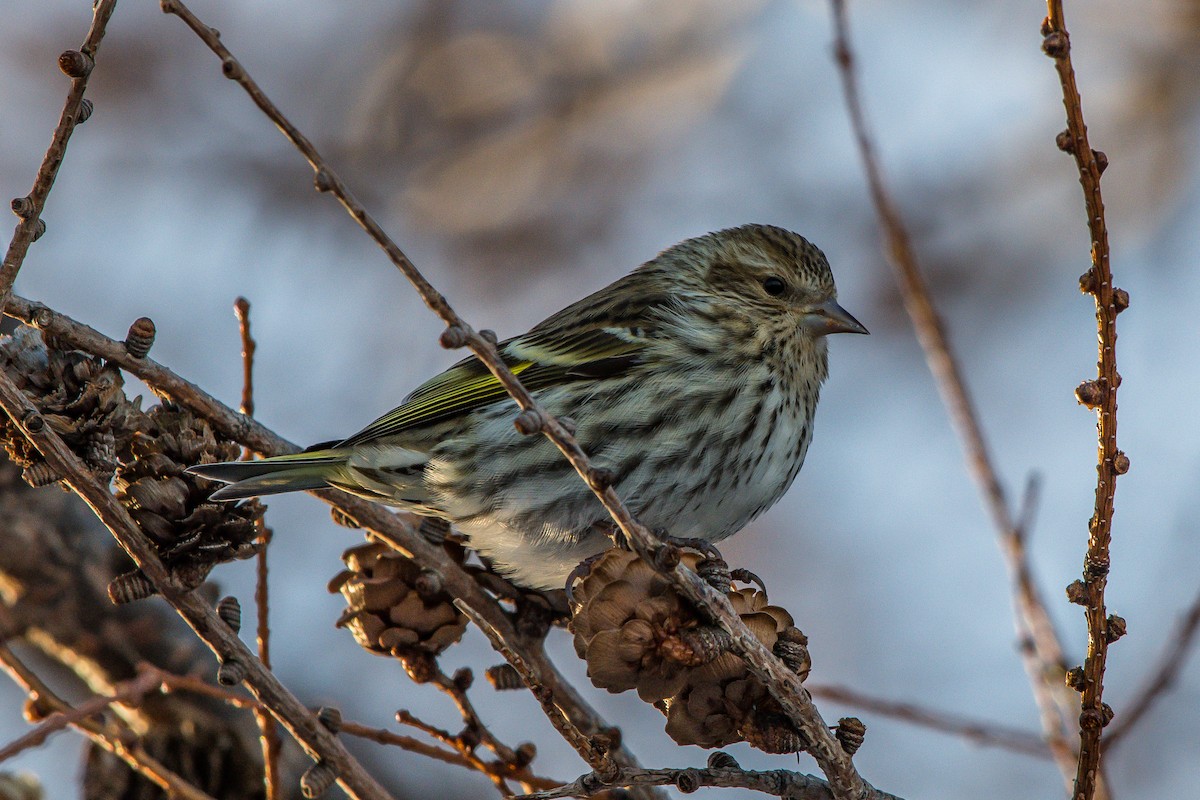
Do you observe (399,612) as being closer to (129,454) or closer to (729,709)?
(129,454)

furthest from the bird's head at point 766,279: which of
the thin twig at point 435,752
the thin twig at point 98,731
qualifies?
the thin twig at point 98,731

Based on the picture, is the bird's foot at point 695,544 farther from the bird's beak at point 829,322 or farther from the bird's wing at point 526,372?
the bird's beak at point 829,322

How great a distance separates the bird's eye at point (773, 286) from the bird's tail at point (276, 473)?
1.39 meters

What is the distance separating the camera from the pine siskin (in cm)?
298

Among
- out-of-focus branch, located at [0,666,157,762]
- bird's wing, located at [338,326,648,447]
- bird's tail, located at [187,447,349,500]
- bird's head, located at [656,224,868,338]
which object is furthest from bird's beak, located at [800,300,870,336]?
out-of-focus branch, located at [0,666,157,762]

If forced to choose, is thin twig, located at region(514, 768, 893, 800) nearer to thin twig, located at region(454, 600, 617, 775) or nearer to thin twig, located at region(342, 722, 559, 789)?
thin twig, located at region(454, 600, 617, 775)

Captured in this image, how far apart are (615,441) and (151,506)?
1203 millimetres

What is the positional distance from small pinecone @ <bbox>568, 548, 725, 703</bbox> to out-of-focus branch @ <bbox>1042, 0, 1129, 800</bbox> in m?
0.57

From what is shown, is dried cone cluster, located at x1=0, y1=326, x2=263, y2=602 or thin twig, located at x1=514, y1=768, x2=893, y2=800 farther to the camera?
dried cone cluster, located at x1=0, y1=326, x2=263, y2=602

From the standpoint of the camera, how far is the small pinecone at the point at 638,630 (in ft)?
6.48

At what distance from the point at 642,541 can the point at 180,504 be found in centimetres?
90

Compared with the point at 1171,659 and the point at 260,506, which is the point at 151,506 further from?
the point at 1171,659

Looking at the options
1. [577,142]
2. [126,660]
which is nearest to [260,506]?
[126,660]

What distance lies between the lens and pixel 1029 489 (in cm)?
257
